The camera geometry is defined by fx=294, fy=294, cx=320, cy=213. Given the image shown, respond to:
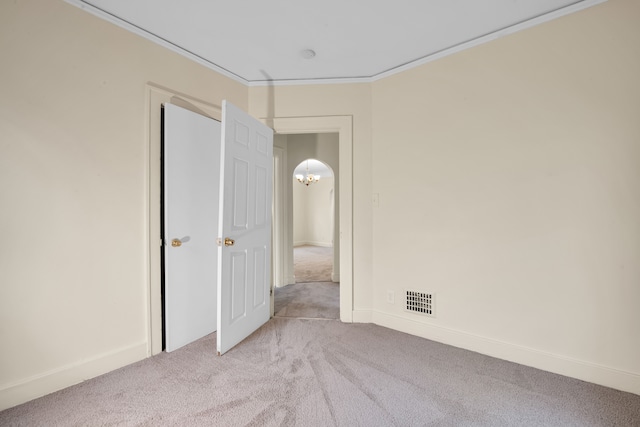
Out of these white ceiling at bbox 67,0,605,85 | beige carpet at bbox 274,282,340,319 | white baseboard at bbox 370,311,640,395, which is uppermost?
white ceiling at bbox 67,0,605,85

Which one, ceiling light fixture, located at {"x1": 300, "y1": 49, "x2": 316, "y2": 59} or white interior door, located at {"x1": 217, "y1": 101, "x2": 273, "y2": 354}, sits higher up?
ceiling light fixture, located at {"x1": 300, "y1": 49, "x2": 316, "y2": 59}

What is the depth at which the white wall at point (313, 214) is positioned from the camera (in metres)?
10.2

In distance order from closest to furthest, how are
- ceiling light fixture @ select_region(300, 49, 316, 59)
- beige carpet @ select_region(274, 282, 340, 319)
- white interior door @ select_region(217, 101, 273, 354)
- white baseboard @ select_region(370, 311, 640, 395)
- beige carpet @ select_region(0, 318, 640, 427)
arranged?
beige carpet @ select_region(0, 318, 640, 427), white baseboard @ select_region(370, 311, 640, 395), white interior door @ select_region(217, 101, 273, 354), ceiling light fixture @ select_region(300, 49, 316, 59), beige carpet @ select_region(274, 282, 340, 319)

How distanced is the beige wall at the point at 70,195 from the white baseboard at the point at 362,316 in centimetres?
186

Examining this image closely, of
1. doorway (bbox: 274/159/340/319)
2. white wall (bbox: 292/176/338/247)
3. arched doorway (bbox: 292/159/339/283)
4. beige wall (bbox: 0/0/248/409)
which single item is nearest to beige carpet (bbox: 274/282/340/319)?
doorway (bbox: 274/159/340/319)

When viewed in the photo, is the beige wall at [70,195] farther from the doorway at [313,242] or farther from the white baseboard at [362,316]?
Result: the white baseboard at [362,316]

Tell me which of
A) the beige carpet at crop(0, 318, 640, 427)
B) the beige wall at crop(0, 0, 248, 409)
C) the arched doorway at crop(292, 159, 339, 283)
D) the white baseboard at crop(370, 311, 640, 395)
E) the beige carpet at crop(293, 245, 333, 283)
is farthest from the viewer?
the arched doorway at crop(292, 159, 339, 283)

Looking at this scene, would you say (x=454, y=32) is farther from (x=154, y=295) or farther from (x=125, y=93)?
(x=154, y=295)

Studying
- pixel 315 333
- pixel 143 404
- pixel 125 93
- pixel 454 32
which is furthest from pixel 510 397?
pixel 125 93

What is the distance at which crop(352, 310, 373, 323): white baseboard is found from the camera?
9.92 ft

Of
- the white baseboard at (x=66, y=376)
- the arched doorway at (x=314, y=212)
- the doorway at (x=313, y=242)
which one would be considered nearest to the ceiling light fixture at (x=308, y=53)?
the doorway at (x=313, y=242)

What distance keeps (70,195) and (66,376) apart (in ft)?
3.83

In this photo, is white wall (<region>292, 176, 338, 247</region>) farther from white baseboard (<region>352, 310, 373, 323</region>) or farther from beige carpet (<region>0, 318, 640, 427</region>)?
beige carpet (<region>0, 318, 640, 427</region>)

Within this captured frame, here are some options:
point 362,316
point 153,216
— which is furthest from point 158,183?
point 362,316
